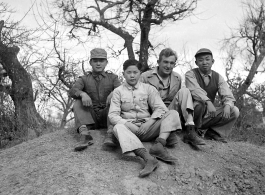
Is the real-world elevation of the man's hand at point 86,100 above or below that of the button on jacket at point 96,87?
below

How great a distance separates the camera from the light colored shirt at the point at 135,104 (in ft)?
13.8

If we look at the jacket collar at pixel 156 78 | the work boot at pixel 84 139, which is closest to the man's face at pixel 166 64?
the jacket collar at pixel 156 78

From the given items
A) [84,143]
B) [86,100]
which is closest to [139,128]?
[84,143]

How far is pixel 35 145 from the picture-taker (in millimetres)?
4992

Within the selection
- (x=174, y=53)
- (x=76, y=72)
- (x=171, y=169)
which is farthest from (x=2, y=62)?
(x=171, y=169)

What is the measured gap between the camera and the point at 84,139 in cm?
444

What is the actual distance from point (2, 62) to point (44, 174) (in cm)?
796

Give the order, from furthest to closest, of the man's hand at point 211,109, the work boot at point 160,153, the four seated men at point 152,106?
the man's hand at point 211,109, the four seated men at point 152,106, the work boot at point 160,153

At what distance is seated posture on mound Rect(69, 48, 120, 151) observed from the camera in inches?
186

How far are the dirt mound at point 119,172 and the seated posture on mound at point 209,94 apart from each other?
17.2 inches

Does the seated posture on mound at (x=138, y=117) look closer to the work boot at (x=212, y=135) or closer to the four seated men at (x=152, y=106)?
the four seated men at (x=152, y=106)

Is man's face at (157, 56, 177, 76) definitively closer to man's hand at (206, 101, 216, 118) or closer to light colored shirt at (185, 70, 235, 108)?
light colored shirt at (185, 70, 235, 108)

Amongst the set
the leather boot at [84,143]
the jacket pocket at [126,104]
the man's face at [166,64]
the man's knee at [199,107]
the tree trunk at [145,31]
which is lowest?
the leather boot at [84,143]

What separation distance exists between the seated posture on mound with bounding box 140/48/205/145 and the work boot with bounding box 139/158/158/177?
732 millimetres
